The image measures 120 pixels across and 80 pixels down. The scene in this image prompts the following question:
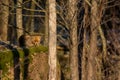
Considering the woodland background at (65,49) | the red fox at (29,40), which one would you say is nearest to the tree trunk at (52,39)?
the woodland background at (65,49)

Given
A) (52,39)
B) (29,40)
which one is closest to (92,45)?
(29,40)

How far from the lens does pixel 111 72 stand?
17922 mm

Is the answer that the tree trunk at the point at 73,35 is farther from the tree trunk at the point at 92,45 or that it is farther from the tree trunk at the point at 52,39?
the tree trunk at the point at 92,45

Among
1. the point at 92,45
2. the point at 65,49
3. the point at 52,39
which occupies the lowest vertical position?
the point at 65,49

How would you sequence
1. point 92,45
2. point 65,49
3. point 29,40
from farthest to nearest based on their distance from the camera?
point 65,49 → point 29,40 → point 92,45

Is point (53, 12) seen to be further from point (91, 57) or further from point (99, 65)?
point (99, 65)

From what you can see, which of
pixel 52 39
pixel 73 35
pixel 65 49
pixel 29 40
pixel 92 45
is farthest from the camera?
pixel 65 49

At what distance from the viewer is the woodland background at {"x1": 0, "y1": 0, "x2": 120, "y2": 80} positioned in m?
11.5

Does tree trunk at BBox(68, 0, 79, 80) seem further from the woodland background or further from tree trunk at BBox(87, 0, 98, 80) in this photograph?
tree trunk at BBox(87, 0, 98, 80)

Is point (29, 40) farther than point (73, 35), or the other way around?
point (29, 40)

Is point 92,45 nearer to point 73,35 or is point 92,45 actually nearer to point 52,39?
point 73,35

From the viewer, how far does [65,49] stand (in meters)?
20.6

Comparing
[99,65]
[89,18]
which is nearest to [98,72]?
[99,65]

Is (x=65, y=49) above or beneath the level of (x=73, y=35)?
beneath
